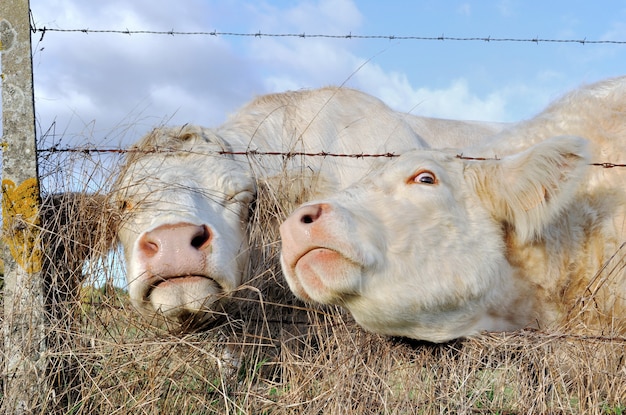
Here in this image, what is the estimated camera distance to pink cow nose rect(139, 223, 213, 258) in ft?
14.9

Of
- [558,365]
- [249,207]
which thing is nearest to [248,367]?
[249,207]

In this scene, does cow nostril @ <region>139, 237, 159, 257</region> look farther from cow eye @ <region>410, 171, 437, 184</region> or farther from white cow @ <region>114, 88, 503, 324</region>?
cow eye @ <region>410, 171, 437, 184</region>

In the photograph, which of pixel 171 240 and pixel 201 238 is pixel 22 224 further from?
pixel 201 238

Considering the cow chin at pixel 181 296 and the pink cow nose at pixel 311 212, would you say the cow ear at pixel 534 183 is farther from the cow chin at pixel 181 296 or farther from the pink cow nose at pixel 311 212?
the cow chin at pixel 181 296

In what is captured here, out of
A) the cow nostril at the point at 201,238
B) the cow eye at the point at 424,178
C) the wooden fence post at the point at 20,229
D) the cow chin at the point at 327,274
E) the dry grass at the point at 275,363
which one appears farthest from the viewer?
the cow nostril at the point at 201,238

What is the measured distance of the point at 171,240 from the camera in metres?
4.55

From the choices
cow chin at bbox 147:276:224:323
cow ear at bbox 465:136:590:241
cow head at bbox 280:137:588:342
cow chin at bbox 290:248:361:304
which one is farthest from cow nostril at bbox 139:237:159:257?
cow ear at bbox 465:136:590:241

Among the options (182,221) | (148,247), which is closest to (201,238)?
(182,221)

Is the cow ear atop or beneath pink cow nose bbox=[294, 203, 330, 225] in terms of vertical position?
atop

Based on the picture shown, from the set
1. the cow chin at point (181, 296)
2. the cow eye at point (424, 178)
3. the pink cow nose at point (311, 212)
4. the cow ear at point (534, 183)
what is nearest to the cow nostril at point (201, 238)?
the cow chin at point (181, 296)

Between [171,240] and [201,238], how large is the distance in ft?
0.70

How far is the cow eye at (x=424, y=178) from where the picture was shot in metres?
4.39

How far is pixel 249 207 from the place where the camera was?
210 inches

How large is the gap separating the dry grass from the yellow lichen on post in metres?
0.11
